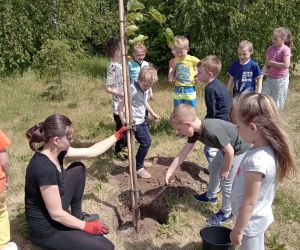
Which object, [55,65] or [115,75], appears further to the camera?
[55,65]

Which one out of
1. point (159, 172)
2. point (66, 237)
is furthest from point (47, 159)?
point (159, 172)

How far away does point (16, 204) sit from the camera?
13.4ft

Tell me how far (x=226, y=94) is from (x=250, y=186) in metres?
2.10

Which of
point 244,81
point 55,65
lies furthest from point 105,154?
point 55,65

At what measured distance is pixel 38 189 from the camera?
2912 millimetres

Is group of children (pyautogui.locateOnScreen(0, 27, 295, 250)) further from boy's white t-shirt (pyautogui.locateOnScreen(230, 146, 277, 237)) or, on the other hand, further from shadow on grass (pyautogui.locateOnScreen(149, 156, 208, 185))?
shadow on grass (pyautogui.locateOnScreen(149, 156, 208, 185))

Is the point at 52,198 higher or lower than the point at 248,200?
lower

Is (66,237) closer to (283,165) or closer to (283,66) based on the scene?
(283,165)

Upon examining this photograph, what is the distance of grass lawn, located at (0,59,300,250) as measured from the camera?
11.8 ft

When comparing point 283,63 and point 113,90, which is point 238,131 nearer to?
point 113,90

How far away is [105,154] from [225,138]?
225cm

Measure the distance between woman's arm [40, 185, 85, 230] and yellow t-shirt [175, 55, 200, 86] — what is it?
3033 millimetres

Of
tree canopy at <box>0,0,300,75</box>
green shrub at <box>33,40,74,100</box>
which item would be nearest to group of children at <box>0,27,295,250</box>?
tree canopy at <box>0,0,300,75</box>

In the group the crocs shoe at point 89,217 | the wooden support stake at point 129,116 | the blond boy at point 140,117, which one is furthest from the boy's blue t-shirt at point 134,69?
the crocs shoe at point 89,217
